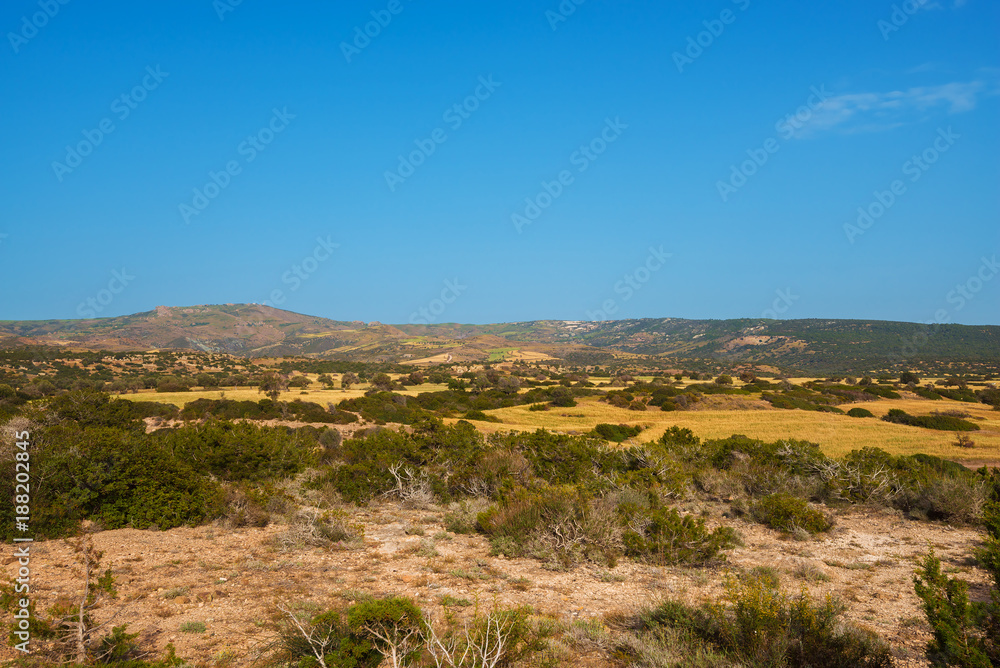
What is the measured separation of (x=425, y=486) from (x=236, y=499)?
4.08m

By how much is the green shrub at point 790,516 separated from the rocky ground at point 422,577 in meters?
0.23

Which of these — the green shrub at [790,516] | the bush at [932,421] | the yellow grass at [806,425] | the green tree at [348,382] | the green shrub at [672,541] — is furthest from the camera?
the green tree at [348,382]

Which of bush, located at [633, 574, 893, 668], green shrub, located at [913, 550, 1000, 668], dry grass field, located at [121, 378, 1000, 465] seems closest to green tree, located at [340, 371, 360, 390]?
dry grass field, located at [121, 378, 1000, 465]

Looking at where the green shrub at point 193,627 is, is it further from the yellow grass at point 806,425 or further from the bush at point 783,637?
the yellow grass at point 806,425

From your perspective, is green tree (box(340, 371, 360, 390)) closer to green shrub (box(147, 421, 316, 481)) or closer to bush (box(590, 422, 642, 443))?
bush (box(590, 422, 642, 443))

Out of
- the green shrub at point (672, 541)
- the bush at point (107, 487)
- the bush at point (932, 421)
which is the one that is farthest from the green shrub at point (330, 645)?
the bush at point (932, 421)

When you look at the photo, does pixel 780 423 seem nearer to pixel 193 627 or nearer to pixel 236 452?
pixel 236 452

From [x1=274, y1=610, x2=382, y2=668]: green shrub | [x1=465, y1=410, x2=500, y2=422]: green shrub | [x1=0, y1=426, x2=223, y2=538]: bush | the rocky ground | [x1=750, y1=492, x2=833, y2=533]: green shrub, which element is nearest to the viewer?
[x1=274, y1=610, x2=382, y2=668]: green shrub

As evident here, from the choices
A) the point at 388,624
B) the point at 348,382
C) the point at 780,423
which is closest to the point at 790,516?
the point at 388,624

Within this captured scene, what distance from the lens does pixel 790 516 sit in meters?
9.61

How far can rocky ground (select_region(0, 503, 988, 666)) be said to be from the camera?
543 centimetres

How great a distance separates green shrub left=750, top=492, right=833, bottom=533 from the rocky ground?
0.23 metres

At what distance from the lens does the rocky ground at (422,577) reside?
5.43m

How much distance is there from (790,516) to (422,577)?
23.5 ft
